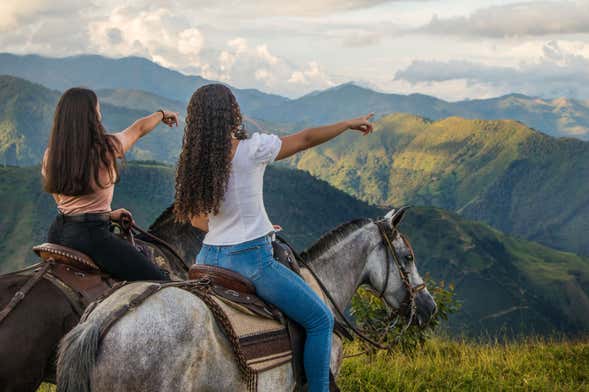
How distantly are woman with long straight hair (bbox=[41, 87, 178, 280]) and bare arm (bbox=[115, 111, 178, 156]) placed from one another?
98mm

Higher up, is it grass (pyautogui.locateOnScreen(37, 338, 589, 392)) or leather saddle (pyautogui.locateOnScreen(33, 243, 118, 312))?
leather saddle (pyautogui.locateOnScreen(33, 243, 118, 312))

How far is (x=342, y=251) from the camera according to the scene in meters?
6.46

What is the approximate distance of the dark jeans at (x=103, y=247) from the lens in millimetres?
5660

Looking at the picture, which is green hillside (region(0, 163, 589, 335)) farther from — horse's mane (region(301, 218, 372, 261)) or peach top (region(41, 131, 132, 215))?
peach top (region(41, 131, 132, 215))

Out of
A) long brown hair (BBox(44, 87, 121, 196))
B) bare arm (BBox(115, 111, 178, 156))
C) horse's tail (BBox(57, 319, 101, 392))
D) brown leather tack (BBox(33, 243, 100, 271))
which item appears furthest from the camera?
bare arm (BBox(115, 111, 178, 156))

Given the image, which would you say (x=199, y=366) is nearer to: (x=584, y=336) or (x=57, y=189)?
(x=57, y=189)

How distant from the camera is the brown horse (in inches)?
203

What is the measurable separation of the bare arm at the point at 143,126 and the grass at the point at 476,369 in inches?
170

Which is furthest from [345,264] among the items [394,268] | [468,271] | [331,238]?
[468,271]

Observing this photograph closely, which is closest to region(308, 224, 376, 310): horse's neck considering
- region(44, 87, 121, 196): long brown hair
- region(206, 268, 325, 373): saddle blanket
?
region(206, 268, 325, 373): saddle blanket

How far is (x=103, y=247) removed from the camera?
18.7ft

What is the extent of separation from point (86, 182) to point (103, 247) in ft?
2.06

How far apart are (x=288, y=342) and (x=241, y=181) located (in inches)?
54.7

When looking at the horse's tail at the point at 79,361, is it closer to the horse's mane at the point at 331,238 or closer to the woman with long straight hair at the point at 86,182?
the woman with long straight hair at the point at 86,182
